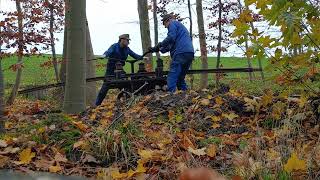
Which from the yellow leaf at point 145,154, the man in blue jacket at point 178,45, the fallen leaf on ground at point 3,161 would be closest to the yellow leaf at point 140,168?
the yellow leaf at point 145,154

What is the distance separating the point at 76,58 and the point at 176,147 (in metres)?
3.81

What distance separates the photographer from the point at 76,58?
7855 mm

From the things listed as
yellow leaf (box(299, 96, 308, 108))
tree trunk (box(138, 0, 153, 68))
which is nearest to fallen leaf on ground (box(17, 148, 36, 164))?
yellow leaf (box(299, 96, 308, 108))

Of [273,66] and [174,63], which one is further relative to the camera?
[174,63]

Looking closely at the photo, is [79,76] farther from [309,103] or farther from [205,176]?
[205,176]

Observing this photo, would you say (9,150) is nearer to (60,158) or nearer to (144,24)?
(60,158)

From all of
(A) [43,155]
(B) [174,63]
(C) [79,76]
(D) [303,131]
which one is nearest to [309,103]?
(D) [303,131]

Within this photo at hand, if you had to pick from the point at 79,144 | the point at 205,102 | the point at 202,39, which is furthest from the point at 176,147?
the point at 202,39

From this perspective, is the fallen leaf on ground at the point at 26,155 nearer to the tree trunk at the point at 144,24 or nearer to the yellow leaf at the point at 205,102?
the yellow leaf at the point at 205,102

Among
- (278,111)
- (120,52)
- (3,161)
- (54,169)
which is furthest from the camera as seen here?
(120,52)

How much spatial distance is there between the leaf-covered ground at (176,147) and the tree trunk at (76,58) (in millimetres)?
1435

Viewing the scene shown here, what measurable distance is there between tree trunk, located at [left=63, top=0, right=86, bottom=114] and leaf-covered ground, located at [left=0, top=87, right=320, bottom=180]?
1435 millimetres

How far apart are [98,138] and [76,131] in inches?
28.0

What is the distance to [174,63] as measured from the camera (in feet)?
34.4
